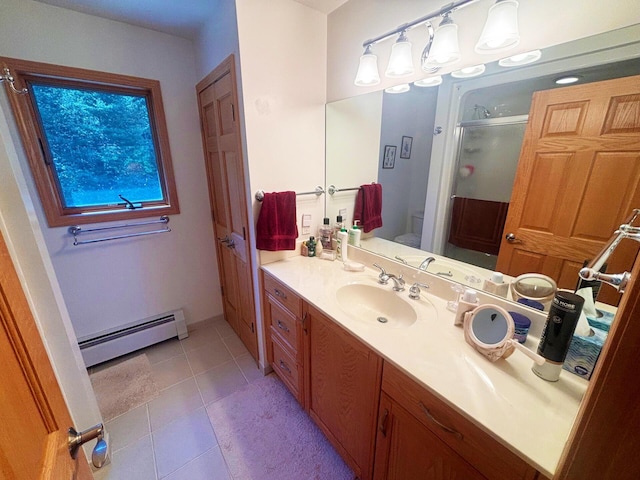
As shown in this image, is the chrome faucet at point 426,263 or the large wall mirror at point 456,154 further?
the chrome faucet at point 426,263

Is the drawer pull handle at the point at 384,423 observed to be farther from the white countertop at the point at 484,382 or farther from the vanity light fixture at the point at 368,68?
the vanity light fixture at the point at 368,68

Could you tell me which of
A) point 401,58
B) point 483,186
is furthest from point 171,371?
point 401,58

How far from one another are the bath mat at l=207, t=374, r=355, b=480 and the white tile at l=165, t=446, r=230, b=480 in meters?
0.03

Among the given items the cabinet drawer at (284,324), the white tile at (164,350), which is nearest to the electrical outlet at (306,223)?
the cabinet drawer at (284,324)

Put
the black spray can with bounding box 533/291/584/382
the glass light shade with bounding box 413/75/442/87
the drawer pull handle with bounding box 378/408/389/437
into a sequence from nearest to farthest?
the black spray can with bounding box 533/291/584/382
the drawer pull handle with bounding box 378/408/389/437
the glass light shade with bounding box 413/75/442/87

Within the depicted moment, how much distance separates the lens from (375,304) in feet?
4.50

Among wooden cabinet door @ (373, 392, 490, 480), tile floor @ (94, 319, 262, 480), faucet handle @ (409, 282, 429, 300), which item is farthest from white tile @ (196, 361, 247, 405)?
faucet handle @ (409, 282, 429, 300)

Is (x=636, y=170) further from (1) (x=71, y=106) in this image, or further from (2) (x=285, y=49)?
(1) (x=71, y=106)

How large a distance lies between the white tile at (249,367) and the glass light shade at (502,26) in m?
2.23

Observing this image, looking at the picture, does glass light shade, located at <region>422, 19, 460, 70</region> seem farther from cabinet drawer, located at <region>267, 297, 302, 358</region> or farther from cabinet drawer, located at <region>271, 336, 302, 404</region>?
cabinet drawer, located at <region>271, 336, 302, 404</region>

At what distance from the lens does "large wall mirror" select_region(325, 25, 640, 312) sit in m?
0.83

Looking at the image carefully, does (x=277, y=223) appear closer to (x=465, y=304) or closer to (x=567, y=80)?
(x=465, y=304)

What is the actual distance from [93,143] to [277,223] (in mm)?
1425

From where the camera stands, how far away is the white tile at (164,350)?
2.05 metres
